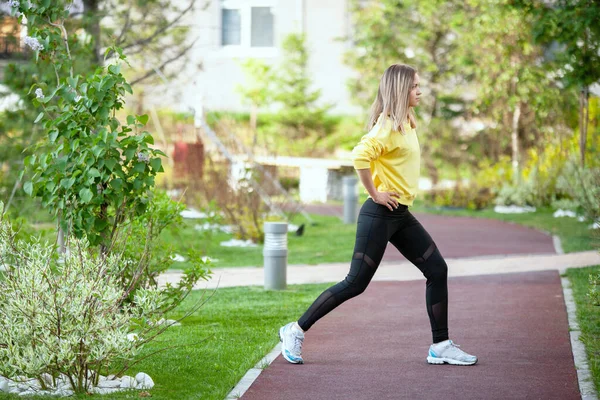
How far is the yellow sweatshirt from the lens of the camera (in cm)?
681

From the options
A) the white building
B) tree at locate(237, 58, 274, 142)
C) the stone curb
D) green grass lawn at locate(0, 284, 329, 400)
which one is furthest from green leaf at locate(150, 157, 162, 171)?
the white building

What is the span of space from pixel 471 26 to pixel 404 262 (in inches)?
480

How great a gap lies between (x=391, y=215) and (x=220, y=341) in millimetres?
1965

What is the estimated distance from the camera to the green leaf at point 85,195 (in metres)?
6.70

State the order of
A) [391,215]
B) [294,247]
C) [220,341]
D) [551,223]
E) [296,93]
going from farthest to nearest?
[296,93] → [551,223] → [294,247] → [220,341] → [391,215]

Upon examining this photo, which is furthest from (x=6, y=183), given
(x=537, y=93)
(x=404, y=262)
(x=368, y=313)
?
(x=537, y=93)

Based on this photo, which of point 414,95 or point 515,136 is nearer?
point 414,95

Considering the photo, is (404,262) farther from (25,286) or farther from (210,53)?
(210,53)

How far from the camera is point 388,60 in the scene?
85.8 feet

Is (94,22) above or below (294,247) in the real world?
above

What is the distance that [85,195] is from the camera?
22.1 feet

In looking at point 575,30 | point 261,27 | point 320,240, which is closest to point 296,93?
point 261,27

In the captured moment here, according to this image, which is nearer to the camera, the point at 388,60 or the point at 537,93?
the point at 537,93

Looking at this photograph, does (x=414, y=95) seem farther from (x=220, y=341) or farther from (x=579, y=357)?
(x=220, y=341)
